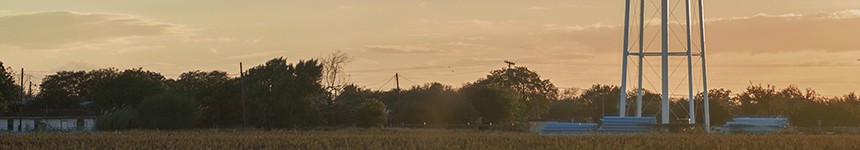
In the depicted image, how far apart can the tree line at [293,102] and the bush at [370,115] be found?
0.07 m

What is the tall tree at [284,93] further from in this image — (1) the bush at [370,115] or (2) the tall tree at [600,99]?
(2) the tall tree at [600,99]

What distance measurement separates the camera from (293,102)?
88938mm

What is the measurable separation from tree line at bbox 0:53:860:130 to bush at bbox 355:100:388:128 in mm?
66

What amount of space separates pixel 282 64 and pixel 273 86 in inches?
150

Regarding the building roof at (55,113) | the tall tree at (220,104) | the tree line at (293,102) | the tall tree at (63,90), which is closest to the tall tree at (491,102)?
the tree line at (293,102)

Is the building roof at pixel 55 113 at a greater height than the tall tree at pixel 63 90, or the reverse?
the tall tree at pixel 63 90

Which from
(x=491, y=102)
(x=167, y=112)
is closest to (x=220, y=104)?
(x=167, y=112)

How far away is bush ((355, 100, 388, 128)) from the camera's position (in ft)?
297

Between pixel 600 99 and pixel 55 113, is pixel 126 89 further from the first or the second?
pixel 600 99

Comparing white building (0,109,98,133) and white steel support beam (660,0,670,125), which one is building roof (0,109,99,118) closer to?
white building (0,109,98,133)

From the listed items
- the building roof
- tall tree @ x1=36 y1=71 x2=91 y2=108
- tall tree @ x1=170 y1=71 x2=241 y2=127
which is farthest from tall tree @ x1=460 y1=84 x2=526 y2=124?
tall tree @ x1=36 y1=71 x2=91 y2=108

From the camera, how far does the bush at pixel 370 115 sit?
90562 mm

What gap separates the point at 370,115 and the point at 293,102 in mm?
5234

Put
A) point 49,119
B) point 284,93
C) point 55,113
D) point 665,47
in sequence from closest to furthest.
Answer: point 665,47 → point 284,93 → point 49,119 → point 55,113
